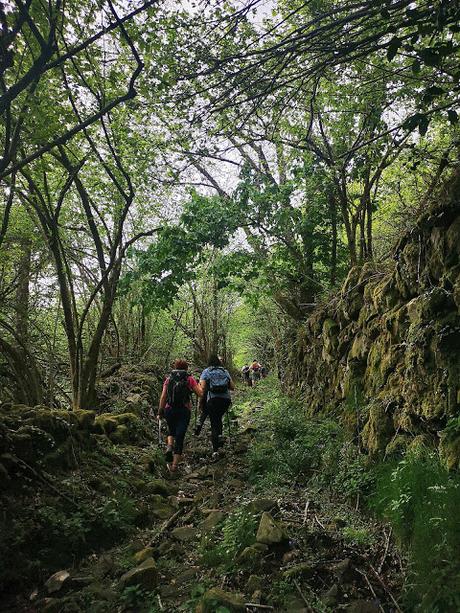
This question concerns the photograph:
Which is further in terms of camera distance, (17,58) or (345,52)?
(17,58)

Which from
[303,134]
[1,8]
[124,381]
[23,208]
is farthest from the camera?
[124,381]

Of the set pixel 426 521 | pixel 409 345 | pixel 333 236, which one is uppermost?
pixel 333 236

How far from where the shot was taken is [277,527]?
346cm

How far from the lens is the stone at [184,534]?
4034 mm

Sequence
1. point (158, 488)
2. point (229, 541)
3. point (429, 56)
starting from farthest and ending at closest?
1. point (158, 488)
2. point (229, 541)
3. point (429, 56)

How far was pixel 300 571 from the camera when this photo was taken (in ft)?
9.86

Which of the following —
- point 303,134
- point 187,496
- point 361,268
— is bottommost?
point 187,496

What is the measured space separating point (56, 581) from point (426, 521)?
2855mm

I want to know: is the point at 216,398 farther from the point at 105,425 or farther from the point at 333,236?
the point at 333,236

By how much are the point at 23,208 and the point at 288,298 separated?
635 cm

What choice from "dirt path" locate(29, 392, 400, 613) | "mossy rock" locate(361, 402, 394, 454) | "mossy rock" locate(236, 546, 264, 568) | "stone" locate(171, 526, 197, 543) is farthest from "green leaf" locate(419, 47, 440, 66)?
"stone" locate(171, 526, 197, 543)

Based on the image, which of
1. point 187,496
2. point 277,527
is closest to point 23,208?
point 187,496

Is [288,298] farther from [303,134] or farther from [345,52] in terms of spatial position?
[345,52]

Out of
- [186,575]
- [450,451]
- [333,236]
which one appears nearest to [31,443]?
[186,575]
